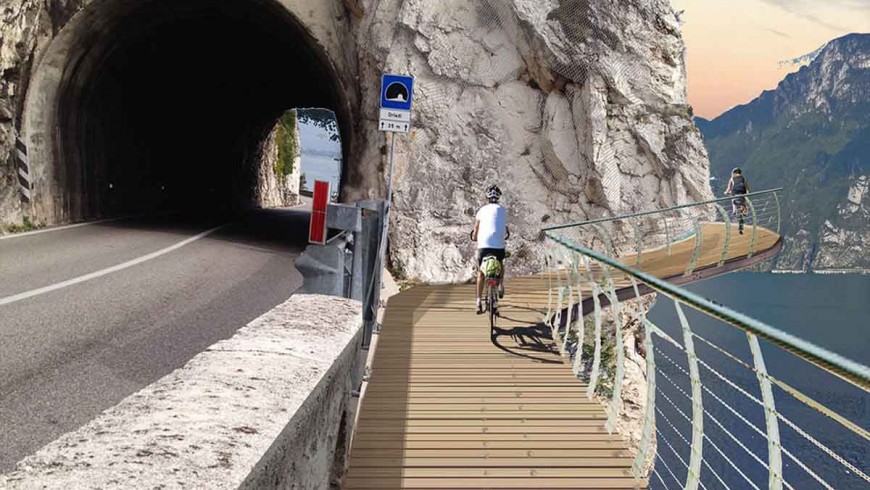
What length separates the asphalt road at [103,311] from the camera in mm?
5453

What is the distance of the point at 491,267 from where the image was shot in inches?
392

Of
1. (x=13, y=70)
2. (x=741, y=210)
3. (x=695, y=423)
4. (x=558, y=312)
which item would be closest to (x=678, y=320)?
(x=741, y=210)

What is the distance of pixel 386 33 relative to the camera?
54.8 ft

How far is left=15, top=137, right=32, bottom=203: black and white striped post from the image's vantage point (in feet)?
55.6

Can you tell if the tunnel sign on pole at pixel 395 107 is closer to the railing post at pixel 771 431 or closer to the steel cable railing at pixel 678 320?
the steel cable railing at pixel 678 320

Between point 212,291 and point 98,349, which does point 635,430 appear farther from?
point 98,349

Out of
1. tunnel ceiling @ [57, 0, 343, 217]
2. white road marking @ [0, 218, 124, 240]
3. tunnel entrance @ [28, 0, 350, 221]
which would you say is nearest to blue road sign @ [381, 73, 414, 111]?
tunnel entrance @ [28, 0, 350, 221]

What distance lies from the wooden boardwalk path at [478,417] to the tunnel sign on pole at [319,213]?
1.52m

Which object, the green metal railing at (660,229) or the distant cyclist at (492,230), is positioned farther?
the green metal railing at (660,229)

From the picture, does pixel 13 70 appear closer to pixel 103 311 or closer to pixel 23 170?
pixel 23 170

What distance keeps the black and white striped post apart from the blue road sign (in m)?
10.2

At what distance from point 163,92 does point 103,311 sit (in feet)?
56.1

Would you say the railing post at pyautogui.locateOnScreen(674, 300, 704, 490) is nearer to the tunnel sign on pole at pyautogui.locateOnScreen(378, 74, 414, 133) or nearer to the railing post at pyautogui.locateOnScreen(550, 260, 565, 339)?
the railing post at pyautogui.locateOnScreen(550, 260, 565, 339)

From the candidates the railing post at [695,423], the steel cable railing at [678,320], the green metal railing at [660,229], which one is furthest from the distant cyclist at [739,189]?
the railing post at [695,423]
